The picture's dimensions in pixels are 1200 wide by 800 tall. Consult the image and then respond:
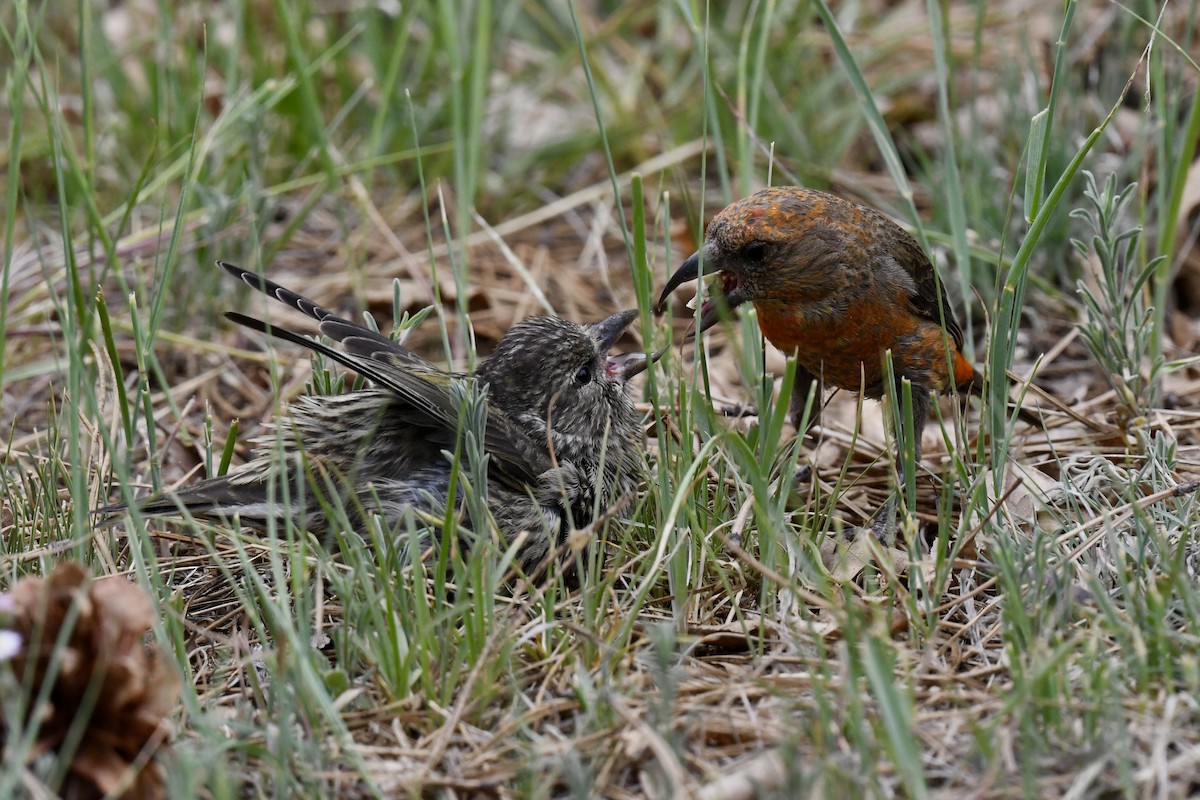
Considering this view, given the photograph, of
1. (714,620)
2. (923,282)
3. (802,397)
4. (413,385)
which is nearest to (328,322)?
(413,385)

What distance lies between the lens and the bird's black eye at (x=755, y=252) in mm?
4172

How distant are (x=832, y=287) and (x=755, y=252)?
0.28 m

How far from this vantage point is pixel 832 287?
4.25 meters

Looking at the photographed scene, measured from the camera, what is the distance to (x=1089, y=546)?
3.36 meters

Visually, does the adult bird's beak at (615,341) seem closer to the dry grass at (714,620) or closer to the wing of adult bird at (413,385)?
the dry grass at (714,620)

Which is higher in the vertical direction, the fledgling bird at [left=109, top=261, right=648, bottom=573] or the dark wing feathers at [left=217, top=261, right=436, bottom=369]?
the dark wing feathers at [left=217, top=261, right=436, bottom=369]

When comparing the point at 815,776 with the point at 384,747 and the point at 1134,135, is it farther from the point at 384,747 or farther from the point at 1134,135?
the point at 1134,135

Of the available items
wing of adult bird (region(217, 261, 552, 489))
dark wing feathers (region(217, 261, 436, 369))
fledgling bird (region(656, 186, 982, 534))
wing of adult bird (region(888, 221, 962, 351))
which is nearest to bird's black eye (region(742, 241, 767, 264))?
fledgling bird (region(656, 186, 982, 534))

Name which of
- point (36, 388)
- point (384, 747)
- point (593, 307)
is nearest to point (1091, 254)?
point (593, 307)

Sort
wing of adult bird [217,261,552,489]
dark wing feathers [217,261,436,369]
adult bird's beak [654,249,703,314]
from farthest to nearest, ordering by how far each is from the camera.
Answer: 1. adult bird's beak [654,249,703,314]
2. dark wing feathers [217,261,436,369]
3. wing of adult bird [217,261,552,489]

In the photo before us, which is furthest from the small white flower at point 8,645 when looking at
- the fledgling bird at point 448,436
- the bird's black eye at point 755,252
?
the bird's black eye at point 755,252

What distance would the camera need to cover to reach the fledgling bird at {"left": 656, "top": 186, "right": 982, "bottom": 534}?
4.20m

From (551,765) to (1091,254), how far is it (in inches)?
136

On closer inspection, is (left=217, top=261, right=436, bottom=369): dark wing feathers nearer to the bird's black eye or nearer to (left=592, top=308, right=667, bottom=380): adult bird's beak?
(left=592, top=308, right=667, bottom=380): adult bird's beak
